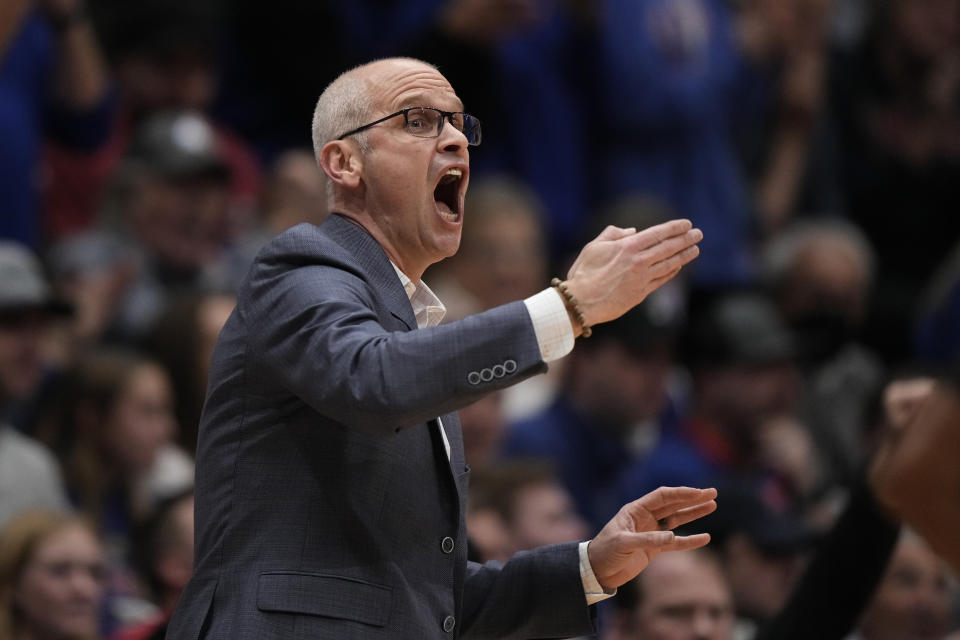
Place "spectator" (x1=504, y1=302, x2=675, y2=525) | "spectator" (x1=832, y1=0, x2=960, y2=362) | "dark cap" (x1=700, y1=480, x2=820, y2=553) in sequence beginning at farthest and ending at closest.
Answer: "spectator" (x1=832, y1=0, x2=960, y2=362) < "spectator" (x1=504, y1=302, x2=675, y2=525) < "dark cap" (x1=700, y1=480, x2=820, y2=553)

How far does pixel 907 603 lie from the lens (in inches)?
196

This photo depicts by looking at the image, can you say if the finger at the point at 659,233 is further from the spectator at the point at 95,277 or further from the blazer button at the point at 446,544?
the spectator at the point at 95,277

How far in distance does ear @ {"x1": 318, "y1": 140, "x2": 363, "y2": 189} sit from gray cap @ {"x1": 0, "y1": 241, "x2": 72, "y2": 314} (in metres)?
2.51

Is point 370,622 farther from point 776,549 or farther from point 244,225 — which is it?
point 244,225

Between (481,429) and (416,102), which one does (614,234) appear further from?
(481,429)

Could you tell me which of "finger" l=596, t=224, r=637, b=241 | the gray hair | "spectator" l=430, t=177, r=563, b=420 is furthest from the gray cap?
"finger" l=596, t=224, r=637, b=241

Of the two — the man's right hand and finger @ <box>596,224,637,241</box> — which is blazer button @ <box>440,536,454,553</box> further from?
finger @ <box>596,224,637,241</box>

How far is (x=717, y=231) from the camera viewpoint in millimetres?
7223

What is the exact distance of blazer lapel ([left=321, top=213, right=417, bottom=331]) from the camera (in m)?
2.54

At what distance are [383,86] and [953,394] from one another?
129cm

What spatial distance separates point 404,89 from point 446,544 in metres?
0.72

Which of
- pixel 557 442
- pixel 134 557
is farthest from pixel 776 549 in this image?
pixel 134 557

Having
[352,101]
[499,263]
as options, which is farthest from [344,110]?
[499,263]

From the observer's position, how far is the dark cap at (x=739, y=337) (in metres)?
6.35
